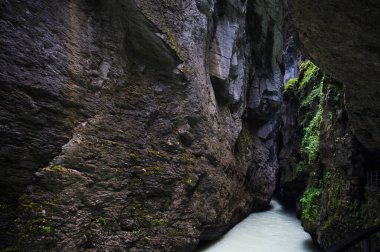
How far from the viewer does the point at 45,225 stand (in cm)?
595

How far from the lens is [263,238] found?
39.9 feet

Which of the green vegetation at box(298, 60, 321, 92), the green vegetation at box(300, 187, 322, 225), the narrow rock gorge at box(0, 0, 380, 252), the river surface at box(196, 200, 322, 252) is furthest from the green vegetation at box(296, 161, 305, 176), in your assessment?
the green vegetation at box(300, 187, 322, 225)

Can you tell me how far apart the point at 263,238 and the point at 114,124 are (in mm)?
8734

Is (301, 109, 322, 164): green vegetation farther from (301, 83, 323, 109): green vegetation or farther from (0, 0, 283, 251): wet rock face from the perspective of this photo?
(0, 0, 283, 251): wet rock face

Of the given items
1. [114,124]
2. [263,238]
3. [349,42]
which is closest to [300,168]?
[263,238]

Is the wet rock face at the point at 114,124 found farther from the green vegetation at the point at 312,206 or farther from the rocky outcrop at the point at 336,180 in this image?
the rocky outcrop at the point at 336,180

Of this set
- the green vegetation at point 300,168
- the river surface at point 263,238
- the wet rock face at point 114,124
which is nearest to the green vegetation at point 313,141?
the river surface at point 263,238

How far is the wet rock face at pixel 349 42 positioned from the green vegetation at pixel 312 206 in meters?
5.10

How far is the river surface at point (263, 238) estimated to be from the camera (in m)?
10.5

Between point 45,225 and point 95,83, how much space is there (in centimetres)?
376

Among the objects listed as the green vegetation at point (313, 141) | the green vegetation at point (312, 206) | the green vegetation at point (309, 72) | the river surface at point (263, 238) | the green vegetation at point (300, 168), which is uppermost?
the green vegetation at point (309, 72)

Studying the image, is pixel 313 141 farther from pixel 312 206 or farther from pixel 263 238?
pixel 263 238

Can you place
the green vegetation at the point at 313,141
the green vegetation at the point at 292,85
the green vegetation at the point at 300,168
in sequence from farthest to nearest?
the green vegetation at the point at 292,85 → the green vegetation at the point at 300,168 → the green vegetation at the point at 313,141

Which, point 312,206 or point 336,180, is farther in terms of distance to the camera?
point 312,206
